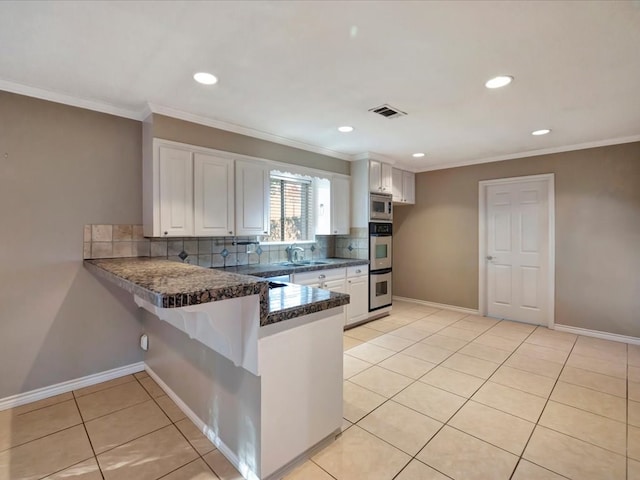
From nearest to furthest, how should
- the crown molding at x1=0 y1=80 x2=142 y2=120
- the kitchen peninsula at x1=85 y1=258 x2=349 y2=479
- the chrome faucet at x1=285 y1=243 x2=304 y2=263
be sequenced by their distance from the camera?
the kitchen peninsula at x1=85 y1=258 x2=349 y2=479, the crown molding at x1=0 y1=80 x2=142 y2=120, the chrome faucet at x1=285 y1=243 x2=304 y2=263

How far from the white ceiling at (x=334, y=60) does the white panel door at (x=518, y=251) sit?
135cm

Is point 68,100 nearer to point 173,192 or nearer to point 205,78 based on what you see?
point 173,192

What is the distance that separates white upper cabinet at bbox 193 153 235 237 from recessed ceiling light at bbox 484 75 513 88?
2398 mm

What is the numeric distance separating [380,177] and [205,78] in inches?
117

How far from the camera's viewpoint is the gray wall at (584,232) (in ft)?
12.0

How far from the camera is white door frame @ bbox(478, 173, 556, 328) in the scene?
4.15 meters

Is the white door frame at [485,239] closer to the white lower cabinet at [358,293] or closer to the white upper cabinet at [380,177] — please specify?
the white upper cabinet at [380,177]

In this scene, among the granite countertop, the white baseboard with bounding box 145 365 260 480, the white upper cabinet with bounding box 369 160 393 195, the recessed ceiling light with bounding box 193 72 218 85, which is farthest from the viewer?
the white upper cabinet with bounding box 369 160 393 195

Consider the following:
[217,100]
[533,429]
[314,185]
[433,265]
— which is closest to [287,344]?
[533,429]

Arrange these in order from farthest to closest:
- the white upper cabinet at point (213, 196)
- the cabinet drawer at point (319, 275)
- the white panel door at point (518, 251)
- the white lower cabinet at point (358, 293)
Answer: the white panel door at point (518, 251)
the white lower cabinet at point (358, 293)
the cabinet drawer at point (319, 275)
the white upper cabinet at point (213, 196)

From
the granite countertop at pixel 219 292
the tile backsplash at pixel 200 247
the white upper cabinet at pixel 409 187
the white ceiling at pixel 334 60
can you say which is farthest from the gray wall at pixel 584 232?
the granite countertop at pixel 219 292

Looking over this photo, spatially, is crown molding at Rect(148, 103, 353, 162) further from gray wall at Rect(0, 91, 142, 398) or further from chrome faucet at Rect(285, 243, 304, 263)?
chrome faucet at Rect(285, 243, 304, 263)

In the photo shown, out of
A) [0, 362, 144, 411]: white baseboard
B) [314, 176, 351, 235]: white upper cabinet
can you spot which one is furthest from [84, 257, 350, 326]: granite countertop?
[314, 176, 351, 235]: white upper cabinet

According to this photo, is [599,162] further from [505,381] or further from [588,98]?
[505,381]
